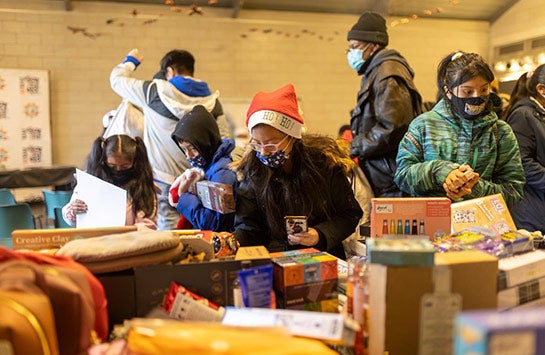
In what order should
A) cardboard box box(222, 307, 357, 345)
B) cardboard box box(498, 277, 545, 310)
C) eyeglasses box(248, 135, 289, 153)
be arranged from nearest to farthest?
cardboard box box(222, 307, 357, 345)
cardboard box box(498, 277, 545, 310)
eyeglasses box(248, 135, 289, 153)

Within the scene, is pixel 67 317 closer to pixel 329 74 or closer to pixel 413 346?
pixel 413 346

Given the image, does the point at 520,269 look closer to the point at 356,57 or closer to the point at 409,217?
the point at 409,217

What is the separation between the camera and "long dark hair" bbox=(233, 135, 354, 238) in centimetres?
192

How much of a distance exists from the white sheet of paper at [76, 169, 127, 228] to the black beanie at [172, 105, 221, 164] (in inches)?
23.6

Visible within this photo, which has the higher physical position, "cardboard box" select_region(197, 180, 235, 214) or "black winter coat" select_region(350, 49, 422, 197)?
"black winter coat" select_region(350, 49, 422, 197)

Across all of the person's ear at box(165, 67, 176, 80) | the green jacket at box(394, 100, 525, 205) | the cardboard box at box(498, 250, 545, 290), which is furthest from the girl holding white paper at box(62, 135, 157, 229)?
the cardboard box at box(498, 250, 545, 290)

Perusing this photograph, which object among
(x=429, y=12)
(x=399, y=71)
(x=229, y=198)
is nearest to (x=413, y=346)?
(x=229, y=198)

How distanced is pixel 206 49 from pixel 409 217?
621cm

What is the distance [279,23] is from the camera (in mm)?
7434

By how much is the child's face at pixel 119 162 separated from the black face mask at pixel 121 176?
18 millimetres

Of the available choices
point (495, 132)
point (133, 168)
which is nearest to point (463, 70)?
point (495, 132)

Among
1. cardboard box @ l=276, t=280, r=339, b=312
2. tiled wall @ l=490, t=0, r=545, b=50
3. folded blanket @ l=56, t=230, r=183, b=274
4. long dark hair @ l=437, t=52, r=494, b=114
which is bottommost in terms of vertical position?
cardboard box @ l=276, t=280, r=339, b=312

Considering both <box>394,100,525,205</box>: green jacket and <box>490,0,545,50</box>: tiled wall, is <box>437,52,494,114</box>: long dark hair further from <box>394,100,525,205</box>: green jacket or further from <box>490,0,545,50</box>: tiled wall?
<box>490,0,545,50</box>: tiled wall

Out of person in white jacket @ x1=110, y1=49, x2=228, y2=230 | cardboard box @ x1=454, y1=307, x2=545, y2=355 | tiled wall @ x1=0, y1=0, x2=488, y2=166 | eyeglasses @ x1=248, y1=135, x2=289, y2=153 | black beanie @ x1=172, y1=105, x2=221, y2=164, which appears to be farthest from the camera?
tiled wall @ x1=0, y1=0, x2=488, y2=166
